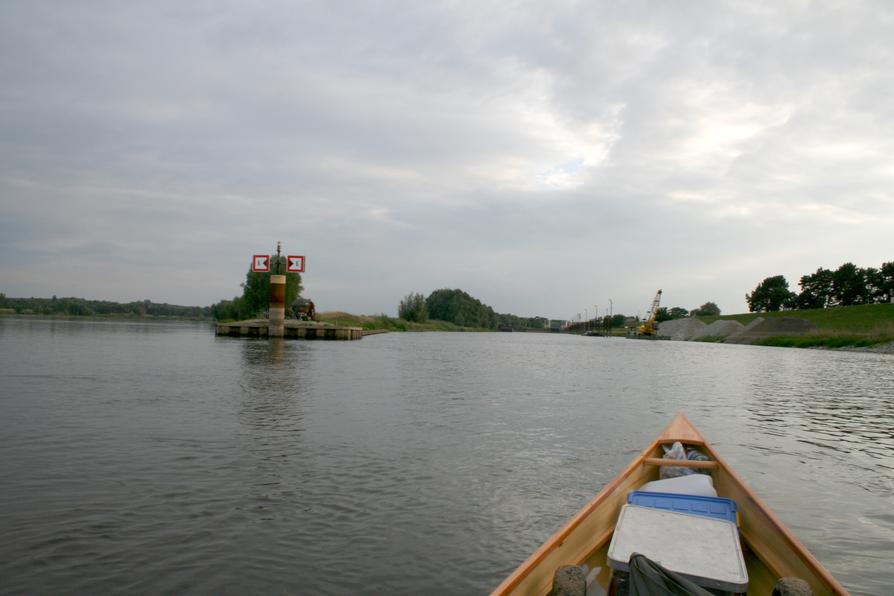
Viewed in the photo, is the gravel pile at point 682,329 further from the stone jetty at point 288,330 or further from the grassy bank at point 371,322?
the stone jetty at point 288,330

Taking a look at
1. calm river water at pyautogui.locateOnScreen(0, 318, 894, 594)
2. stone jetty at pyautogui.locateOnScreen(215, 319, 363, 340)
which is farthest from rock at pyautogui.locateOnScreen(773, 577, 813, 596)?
stone jetty at pyautogui.locateOnScreen(215, 319, 363, 340)

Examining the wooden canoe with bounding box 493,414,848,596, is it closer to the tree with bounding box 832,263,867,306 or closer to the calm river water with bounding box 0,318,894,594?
the calm river water with bounding box 0,318,894,594

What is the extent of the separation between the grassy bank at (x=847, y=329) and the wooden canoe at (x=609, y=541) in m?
79.9

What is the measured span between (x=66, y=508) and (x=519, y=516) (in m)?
5.92

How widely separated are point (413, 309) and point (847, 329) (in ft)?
321

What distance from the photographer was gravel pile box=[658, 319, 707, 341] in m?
148

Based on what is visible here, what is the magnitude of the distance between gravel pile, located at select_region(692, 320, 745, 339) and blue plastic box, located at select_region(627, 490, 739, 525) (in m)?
126

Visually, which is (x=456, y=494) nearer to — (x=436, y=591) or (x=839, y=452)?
(x=436, y=591)

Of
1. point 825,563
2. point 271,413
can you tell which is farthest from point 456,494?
point 271,413

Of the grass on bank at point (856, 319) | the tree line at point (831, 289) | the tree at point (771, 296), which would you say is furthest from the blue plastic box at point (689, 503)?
the tree at point (771, 296)

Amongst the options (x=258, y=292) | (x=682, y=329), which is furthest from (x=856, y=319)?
(x=258, y=292)

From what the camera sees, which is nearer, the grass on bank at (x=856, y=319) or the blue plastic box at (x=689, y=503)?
the blue plastic box at (x=689, y=503)

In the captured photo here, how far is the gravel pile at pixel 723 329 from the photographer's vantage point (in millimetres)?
125062

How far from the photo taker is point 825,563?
6.62 metres
